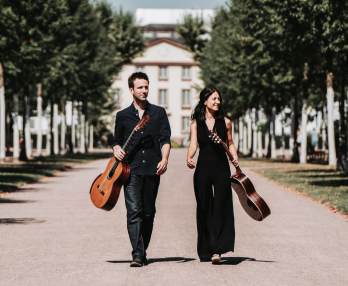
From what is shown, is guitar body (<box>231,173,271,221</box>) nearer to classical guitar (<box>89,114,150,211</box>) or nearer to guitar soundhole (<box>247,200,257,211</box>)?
guitar soundhole (<box>247,200,257,211</box>)

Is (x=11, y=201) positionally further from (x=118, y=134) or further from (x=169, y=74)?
(x=169, y=74)

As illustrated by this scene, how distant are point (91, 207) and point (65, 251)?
7796 millimetres

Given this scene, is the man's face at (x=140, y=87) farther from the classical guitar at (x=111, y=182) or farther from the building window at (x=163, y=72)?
the building window at (x=163, y=72)

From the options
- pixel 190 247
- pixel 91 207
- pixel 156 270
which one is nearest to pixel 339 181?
pixel 91 207

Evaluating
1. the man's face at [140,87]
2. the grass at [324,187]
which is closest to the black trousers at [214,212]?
the man's face at [140,87]

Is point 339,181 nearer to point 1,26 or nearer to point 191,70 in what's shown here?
point 1,26

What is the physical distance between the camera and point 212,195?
426 inches

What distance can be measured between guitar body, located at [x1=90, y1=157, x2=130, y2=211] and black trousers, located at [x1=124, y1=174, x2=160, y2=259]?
0.13m

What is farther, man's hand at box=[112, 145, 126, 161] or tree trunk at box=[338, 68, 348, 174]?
tree trunk at box=[338, 68, 348, 174]

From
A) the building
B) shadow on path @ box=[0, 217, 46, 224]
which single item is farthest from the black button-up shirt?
the building

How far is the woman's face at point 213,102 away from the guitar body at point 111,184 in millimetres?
1169

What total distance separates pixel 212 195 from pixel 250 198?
16.8 inches

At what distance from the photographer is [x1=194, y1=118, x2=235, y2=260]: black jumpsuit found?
1057 cm

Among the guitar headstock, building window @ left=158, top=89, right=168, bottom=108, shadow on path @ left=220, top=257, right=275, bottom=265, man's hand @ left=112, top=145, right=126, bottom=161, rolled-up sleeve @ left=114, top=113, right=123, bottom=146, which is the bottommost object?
shadow on path @ left=220, top=257, right=275, bottom=265
